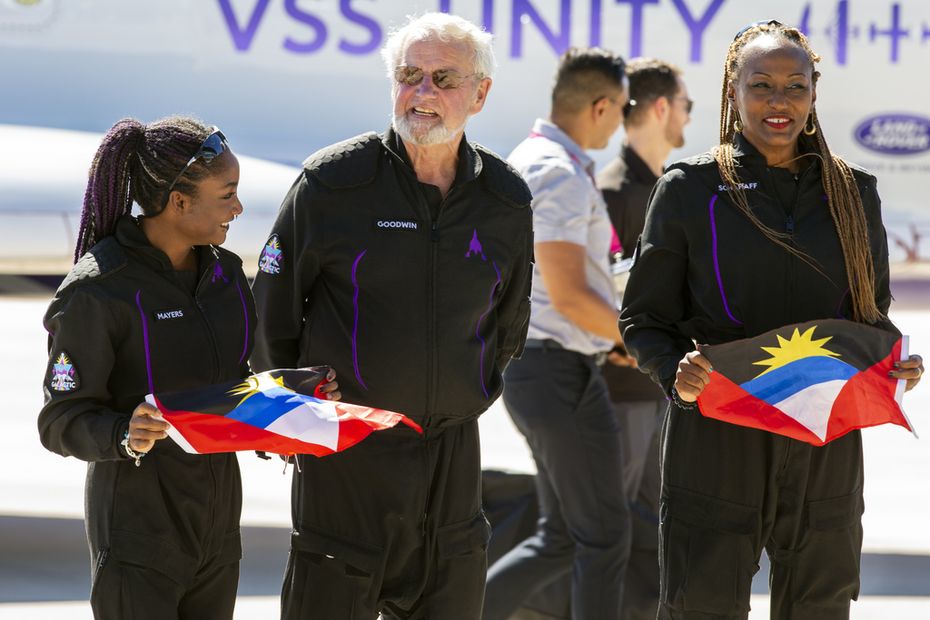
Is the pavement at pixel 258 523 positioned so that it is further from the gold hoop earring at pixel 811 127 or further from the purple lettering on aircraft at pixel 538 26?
the gold hoop earring at pixel 811 127

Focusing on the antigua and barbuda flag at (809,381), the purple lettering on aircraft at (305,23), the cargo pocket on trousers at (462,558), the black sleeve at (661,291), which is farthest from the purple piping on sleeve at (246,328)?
the purple lettering on aircraft at (305,23)

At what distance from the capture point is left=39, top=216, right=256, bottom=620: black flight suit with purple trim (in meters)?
2.74

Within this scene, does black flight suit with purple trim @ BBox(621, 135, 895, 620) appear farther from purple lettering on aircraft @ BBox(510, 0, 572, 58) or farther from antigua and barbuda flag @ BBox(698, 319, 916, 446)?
purple lettering on aircraft @ BBox(510, 0, 572, 58)

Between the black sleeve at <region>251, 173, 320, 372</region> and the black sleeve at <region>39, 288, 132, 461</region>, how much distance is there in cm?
51

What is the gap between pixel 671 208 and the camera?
10.6ft

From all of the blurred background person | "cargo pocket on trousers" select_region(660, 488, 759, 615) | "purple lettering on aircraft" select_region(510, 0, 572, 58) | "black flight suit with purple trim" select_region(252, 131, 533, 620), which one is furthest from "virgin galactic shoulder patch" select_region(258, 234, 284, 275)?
"purple lettering on aircraft" select_region(510, 0, 572, 58)

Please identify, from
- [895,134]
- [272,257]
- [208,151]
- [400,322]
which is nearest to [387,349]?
[400,322]

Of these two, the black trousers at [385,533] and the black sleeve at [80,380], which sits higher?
the black sleeve at [80,380]

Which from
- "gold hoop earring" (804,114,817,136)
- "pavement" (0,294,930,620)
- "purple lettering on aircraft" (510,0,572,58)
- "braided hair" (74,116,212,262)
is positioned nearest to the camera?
"braided hair" (74,116,212,262)

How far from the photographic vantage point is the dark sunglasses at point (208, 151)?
2.93 metres

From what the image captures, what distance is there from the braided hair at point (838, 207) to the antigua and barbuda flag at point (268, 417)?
97cm

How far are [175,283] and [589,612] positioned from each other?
2132 mm

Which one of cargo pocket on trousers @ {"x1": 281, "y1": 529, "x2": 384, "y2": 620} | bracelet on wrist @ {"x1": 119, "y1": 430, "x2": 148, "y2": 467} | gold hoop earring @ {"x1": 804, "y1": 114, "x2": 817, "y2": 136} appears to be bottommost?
cargo pocket on trousers @ {"x1": 281, "y1": 529, "x2": 384, "y2": 620}

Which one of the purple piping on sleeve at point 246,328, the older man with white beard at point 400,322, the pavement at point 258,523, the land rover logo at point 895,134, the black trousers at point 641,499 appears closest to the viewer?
the purple piping on sleeve at point 246,328
